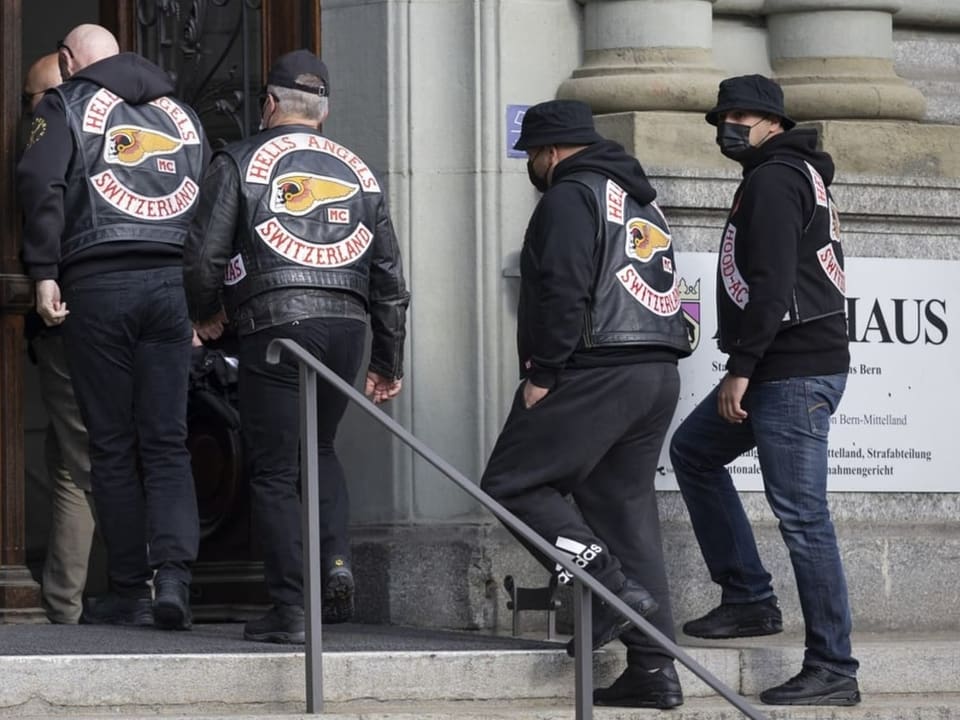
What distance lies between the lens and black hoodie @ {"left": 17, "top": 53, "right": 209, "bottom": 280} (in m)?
7.71

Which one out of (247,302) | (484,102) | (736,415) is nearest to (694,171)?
(484,102)

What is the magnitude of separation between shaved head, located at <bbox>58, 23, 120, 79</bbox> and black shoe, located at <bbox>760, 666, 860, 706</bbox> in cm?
307

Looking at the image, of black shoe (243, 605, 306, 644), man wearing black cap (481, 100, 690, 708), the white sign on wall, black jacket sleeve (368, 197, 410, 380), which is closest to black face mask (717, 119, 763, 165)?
man wearing black cap (481, 100, 690, 708)

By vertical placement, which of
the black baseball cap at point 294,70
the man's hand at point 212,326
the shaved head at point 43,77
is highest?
the shaved head at point 43,77

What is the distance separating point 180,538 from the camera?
25.5 feet

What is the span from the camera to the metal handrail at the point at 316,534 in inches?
248

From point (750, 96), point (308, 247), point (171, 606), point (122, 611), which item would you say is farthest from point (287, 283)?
point (750, 96)

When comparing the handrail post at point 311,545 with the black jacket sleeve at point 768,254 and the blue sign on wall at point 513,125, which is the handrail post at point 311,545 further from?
the blue sign on wall at point 513,125

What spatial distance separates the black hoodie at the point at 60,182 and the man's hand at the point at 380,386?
30.2 inches

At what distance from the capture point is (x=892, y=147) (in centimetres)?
913

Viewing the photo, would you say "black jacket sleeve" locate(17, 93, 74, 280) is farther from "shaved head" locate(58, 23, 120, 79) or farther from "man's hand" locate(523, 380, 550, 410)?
"man's hand" locate(523, 380, 550, 410)

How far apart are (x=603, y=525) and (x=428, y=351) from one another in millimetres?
1646

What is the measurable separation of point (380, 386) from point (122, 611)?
115 centimetres

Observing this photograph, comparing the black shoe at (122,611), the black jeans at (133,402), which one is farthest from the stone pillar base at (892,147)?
the black shoe at (122,611)
